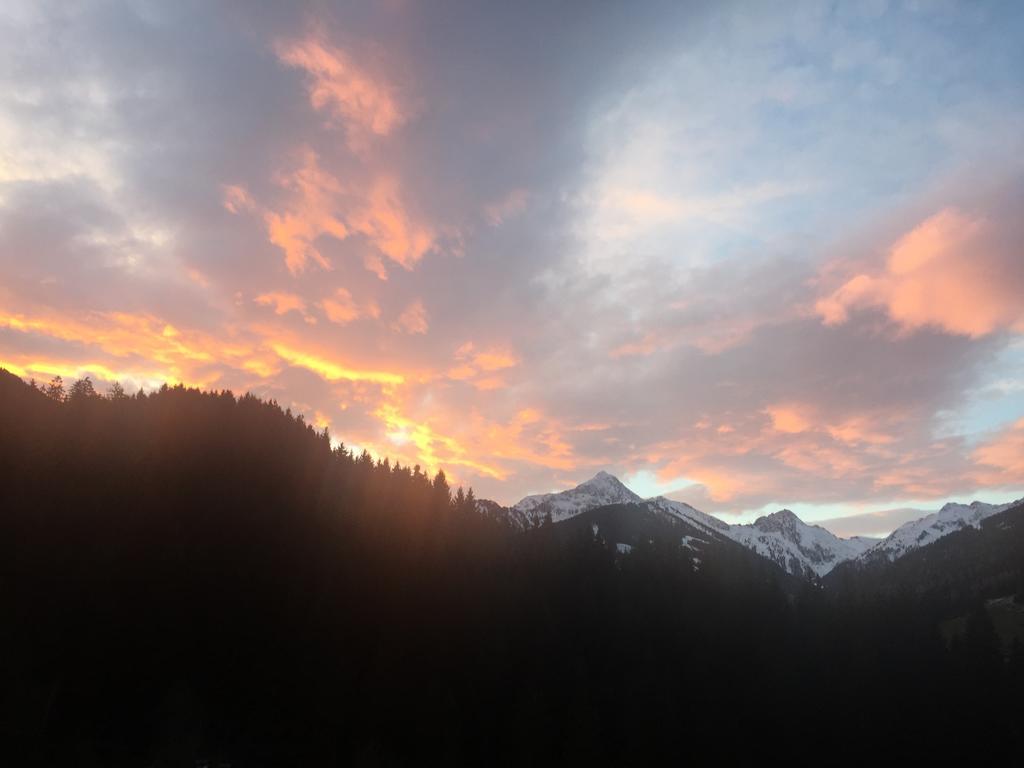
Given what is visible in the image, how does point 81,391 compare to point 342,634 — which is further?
point 81,391

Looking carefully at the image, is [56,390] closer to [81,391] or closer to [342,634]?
[81,391]

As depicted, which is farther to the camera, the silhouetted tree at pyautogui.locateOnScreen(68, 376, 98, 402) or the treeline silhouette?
the silhouetted tree at pyautogui.locateOnScreen(68, 376, 98, 402)

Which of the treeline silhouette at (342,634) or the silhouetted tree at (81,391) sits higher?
the silhouetted tree at (81,391)

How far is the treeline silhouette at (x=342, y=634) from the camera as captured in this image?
261ft

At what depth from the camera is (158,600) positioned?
87562 millimetres

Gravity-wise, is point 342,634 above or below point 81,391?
below

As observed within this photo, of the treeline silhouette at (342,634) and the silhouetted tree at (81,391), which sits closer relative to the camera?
the treeline silhouette at (342,634)

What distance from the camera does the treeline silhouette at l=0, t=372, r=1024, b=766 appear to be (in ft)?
261

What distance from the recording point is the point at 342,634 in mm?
98312

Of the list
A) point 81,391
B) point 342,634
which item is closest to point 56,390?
point 81,391

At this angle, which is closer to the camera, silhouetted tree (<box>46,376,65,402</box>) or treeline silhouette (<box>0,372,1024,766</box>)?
treeline silhouette (<box>0,372,1024,766</box>)

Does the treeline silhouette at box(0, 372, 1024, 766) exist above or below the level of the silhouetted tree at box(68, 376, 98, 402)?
below

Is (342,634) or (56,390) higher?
(56,390)

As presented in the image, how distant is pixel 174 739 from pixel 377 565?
145ft
